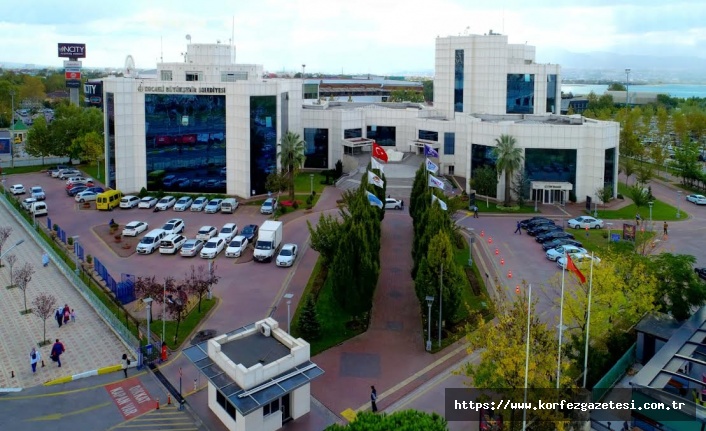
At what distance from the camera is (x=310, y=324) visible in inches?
1394

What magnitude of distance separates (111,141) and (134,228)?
21458 mm

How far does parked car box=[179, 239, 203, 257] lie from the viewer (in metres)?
50.8

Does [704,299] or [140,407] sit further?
[704,299]

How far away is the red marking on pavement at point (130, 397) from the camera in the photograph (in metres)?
28.3

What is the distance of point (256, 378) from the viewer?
87.5 feet

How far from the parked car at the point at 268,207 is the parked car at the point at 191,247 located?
14.0 meters

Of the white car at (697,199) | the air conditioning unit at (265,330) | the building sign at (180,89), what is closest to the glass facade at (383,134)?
the building sign at (180,89)

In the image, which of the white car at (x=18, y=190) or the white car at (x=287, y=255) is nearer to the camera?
the white car at (x=287, y=255)

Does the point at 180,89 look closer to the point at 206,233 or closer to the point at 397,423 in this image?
the point at 206,233

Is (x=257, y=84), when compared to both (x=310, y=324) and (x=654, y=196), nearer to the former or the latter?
(x=310, y=324)

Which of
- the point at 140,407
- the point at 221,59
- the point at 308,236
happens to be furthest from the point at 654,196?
the point at 140,407

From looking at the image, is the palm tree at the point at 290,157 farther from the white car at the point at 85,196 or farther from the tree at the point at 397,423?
the tree at the point at 397,423

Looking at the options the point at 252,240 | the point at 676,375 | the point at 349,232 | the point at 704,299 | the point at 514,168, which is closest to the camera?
the point at 676,375

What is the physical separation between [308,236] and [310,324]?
23.5 metres
